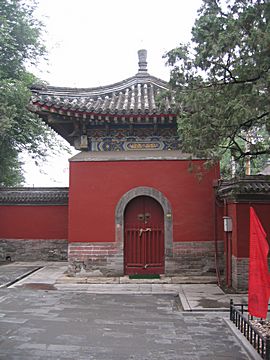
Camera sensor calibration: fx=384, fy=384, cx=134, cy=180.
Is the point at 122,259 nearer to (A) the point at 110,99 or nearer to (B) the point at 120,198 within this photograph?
(B) the point at 120,198

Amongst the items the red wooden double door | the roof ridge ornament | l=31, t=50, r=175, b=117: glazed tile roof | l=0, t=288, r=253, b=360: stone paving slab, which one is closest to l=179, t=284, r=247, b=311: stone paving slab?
l=0, t=288, r=253, b=360: stone paving slab

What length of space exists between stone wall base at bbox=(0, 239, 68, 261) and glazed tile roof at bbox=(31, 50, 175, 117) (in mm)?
5437

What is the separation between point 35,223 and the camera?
13656 mm

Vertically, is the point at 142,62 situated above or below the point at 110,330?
above

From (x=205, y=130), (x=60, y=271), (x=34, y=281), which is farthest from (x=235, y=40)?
(x=60, y=271)

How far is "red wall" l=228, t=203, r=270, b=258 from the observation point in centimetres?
848

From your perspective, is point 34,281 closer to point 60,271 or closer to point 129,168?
point 60,271

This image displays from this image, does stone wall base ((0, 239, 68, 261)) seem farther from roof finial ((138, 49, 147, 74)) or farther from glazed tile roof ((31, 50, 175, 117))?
roof finial ((138, 49, 147, 74))

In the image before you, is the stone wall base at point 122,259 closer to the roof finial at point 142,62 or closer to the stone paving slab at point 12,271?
the stone paving slab at point 12,271

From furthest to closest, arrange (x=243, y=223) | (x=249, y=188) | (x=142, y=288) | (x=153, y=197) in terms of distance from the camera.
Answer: (x=153, y=197) < (x=142, y=288) < (x=243, y=223) < (x=249, y=188)

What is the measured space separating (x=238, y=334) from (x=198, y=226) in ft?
15.3

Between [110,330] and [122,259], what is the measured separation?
4.14m

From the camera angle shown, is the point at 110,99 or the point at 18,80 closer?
the point at 110,99

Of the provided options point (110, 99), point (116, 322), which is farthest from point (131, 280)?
point (110, 99)
